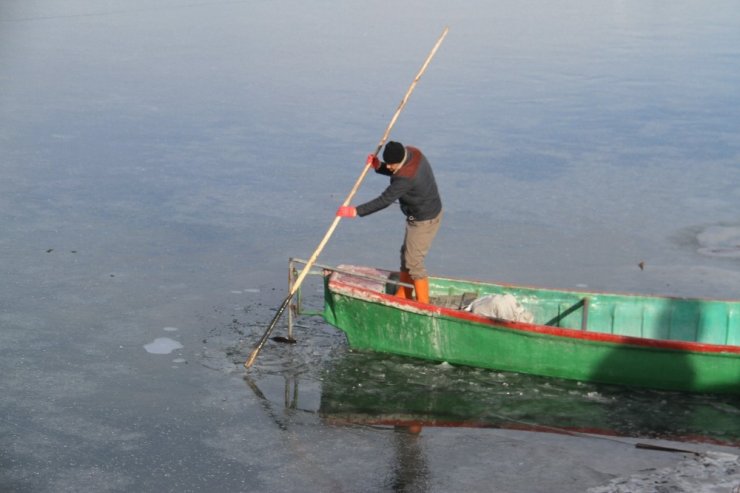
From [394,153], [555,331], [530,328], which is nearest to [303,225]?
[394,153]

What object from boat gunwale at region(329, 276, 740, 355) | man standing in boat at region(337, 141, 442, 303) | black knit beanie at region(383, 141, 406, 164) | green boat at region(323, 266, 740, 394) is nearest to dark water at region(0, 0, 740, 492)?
green boat at region(323, 266, 740, 394)

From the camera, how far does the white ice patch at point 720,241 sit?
11195 mm

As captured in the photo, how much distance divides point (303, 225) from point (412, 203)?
334 centimetres

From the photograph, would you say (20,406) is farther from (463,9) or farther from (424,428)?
(463,9)

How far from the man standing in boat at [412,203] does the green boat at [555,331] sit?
0.90ft

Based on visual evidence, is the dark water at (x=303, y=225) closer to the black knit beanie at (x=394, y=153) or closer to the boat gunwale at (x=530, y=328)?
the boat gunwale at (x=530, y=328)

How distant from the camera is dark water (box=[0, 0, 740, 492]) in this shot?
289 inches

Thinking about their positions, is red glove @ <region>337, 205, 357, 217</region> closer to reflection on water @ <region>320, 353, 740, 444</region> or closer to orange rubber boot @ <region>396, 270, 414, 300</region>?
orange rubber boot @ <region>396, 270, 414, 300</region>

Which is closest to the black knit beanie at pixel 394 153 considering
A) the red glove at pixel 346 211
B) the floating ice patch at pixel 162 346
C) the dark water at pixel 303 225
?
the red glove at pixel 346 211

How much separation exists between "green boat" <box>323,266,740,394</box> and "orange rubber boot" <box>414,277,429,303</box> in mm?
193

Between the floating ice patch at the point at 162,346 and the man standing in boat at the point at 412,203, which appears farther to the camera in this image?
the floating ice patch at the point at 162,346

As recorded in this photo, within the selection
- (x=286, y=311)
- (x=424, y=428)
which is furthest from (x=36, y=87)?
(x=424, y=428)

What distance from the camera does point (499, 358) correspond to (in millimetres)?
8484

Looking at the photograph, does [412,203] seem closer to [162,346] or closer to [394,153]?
[394,153]
